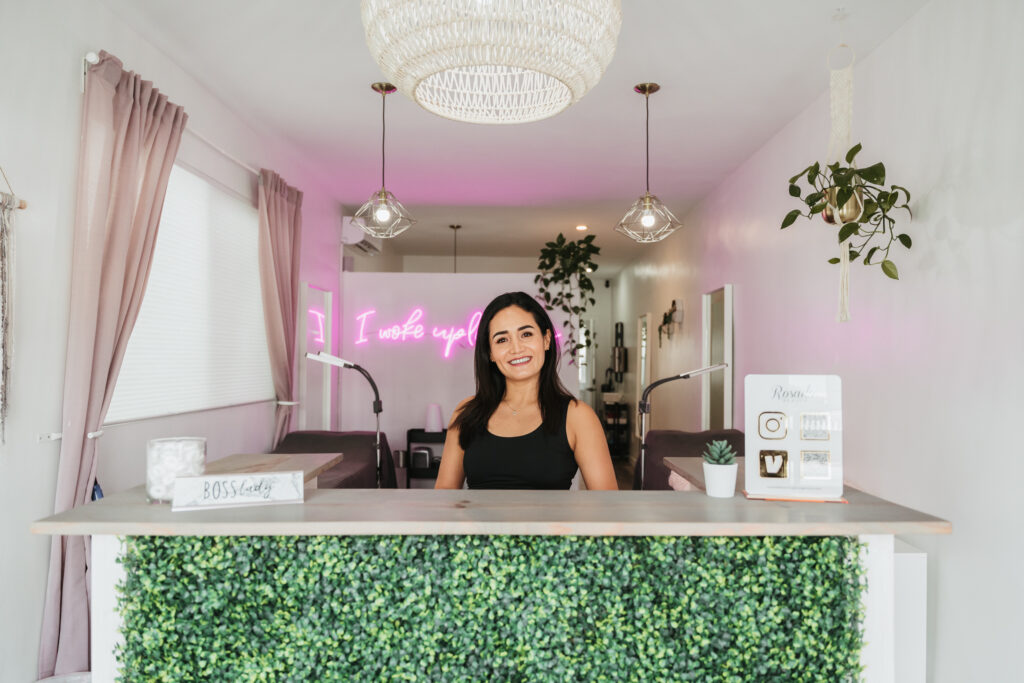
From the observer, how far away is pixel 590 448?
237 cm

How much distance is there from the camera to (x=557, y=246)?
662cm

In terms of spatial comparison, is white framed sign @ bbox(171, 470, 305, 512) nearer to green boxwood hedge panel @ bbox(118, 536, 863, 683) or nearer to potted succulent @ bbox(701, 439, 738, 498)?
green boxwood hedge panel @ bbox(118, 536, 863, 683)

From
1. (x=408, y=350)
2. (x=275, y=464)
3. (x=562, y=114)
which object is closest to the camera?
(x=275, y=464)

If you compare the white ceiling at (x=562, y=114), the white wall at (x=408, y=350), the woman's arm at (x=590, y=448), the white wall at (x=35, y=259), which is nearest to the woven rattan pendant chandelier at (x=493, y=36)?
the woman's arm at (x=590, y=448)

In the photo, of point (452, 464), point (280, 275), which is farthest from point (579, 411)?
point (280, 275)

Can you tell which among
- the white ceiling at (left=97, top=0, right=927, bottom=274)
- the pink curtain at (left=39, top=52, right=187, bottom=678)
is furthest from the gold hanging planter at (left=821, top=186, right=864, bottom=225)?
the pink curtain at (left=39, top=52, right=187, bottom=678)

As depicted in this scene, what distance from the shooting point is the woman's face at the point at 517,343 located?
2377 millimetres

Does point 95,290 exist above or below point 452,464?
above

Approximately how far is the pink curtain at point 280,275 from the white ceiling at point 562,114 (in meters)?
0.42

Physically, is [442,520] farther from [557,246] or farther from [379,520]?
[557,246]

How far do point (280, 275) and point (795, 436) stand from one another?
155 inches

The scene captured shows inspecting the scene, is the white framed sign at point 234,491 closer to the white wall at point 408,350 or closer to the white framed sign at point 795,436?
the white framed sign at point 795,436

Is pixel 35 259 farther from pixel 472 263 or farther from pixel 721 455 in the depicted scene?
pixel 472 263

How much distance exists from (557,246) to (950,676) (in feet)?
15.7
